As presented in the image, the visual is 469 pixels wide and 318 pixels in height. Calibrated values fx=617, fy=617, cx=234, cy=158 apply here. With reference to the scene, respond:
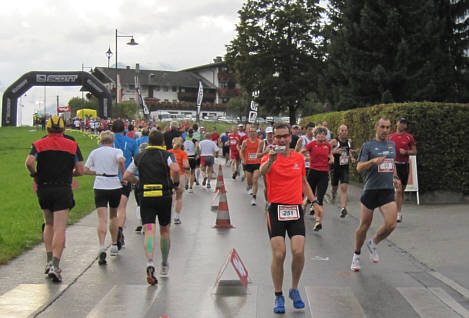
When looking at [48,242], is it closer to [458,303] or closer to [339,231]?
[458,303]

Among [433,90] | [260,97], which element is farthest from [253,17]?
[433,90]

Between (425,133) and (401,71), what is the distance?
1163cm

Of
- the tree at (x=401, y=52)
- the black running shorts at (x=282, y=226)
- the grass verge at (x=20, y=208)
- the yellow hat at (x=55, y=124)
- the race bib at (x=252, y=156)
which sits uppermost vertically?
the tree at (x=401, y=52)

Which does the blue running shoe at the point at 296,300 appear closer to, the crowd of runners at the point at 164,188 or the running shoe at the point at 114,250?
the crowd of runners at the point at 164,188

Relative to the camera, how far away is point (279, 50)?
2061 inches

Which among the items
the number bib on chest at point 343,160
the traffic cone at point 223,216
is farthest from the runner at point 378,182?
the number bib on chest at point 343,160

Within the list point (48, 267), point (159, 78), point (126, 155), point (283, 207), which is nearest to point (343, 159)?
point (126, 155)

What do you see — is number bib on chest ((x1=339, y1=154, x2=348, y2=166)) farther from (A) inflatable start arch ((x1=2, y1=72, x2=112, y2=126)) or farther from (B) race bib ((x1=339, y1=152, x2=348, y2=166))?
(A) inflatable start arch ((x1=2, y1=72, x2=112, y2=126))

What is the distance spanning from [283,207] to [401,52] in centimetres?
2137

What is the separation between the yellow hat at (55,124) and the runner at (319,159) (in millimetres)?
5668

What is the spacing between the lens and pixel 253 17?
2096 inches

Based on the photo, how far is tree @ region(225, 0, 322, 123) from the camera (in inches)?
2036

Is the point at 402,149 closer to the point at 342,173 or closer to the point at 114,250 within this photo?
the point at 342,173

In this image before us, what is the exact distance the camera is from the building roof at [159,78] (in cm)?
10956
